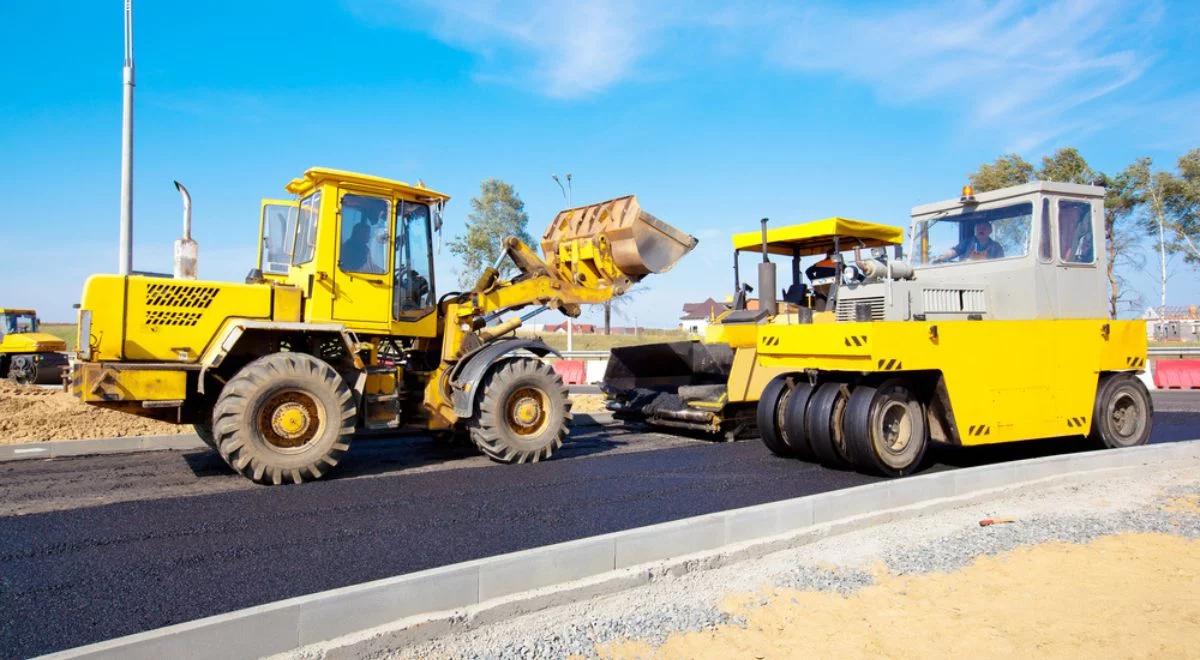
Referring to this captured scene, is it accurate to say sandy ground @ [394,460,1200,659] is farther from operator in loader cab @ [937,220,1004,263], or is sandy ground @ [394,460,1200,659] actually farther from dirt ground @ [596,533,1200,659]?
operator in loader cab @ [937,220,1004,263]

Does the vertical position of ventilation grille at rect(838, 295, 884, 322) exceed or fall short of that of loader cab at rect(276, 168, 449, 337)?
it falls short

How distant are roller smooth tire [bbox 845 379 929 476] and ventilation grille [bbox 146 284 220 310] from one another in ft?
18.1

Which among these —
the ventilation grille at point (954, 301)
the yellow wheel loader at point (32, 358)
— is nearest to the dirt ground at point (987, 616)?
the ventilation grille at point (954, 301)

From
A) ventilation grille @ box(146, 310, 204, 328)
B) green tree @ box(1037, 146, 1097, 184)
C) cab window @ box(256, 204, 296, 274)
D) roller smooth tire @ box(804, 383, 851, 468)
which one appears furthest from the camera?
green tree @ box(1037, 146, 1097, 184)

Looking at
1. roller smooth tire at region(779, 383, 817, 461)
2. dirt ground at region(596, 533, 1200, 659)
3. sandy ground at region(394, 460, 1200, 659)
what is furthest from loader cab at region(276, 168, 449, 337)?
dirt ground at region(596, 533, 1200, 659)

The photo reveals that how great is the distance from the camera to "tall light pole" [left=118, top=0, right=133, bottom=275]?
10.1 metres

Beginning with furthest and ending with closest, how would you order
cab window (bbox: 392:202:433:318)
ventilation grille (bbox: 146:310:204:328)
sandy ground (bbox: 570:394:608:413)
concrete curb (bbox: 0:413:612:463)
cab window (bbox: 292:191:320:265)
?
sandy ground (bbox: 570:394:608:413) < concrete curb (bbox: 0:413:612:463) < cab window (bbox: 392:202:433:318) < cab window (bbox: 292:191:320:265) < ventilation grille (bbox: 146:310:204:328)

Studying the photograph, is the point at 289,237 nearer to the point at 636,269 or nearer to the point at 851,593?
the point at 636,269

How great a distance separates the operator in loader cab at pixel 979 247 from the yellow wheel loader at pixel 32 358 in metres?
18.9

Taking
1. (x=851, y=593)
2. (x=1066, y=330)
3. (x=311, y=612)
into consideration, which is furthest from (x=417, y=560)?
(x=1066, y=330)

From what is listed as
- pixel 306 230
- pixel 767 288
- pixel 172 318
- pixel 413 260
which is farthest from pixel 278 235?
pixel 767 288

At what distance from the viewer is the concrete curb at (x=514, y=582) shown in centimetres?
313

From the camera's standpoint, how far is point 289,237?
8.16 metres

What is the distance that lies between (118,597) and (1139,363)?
894 cm
